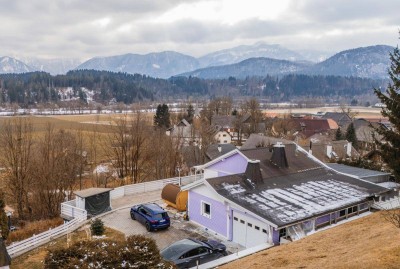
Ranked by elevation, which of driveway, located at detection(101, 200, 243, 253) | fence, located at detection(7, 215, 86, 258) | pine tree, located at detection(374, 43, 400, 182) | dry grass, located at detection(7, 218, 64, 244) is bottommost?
dry grass, located at detection(7, 218, 64, 244)

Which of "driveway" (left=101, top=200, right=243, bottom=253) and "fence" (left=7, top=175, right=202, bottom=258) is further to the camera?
"driveway" (left=101, top=200, right=243, bottom=253)

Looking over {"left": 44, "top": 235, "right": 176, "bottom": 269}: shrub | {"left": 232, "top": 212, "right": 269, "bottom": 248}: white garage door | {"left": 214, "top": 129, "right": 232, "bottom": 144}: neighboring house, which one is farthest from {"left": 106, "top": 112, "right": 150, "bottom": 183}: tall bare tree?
{"left": 214, "top": 129, "right": 232, "bottom": 144}: neighboring house

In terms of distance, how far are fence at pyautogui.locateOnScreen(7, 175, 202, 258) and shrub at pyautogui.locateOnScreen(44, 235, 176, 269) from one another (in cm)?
947

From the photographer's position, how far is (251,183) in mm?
20875

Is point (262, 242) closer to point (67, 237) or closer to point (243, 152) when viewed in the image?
point (243, 152)

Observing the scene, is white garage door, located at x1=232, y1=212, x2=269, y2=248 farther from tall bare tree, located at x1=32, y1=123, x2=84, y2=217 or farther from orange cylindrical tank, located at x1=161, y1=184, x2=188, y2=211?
tall bare tree, located at x1=32, y1=123, x2=84, y2=217

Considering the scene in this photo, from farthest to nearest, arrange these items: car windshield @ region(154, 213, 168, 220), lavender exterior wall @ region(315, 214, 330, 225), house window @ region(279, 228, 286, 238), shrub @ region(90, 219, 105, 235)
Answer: car windshield @ region(154, 213, 168, 220)
shrub @ region(90, 219, 105, 235)
lavender exterior wall @ region(315, 214, 330, 225)
house window @ region(279, 228, 286, 238)

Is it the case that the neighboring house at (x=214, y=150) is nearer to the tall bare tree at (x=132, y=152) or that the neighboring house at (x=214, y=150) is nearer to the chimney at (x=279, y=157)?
the tall bare tree at (x=132, y=152)

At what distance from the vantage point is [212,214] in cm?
2044

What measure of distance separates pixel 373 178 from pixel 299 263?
16.4 m

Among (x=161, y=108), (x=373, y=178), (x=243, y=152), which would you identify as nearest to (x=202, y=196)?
(x=243, y=152)

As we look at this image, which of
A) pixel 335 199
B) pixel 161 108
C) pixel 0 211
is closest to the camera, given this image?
pixel 0 211

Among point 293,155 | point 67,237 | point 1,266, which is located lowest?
point 67,237

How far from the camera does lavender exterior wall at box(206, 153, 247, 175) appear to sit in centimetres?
2392
